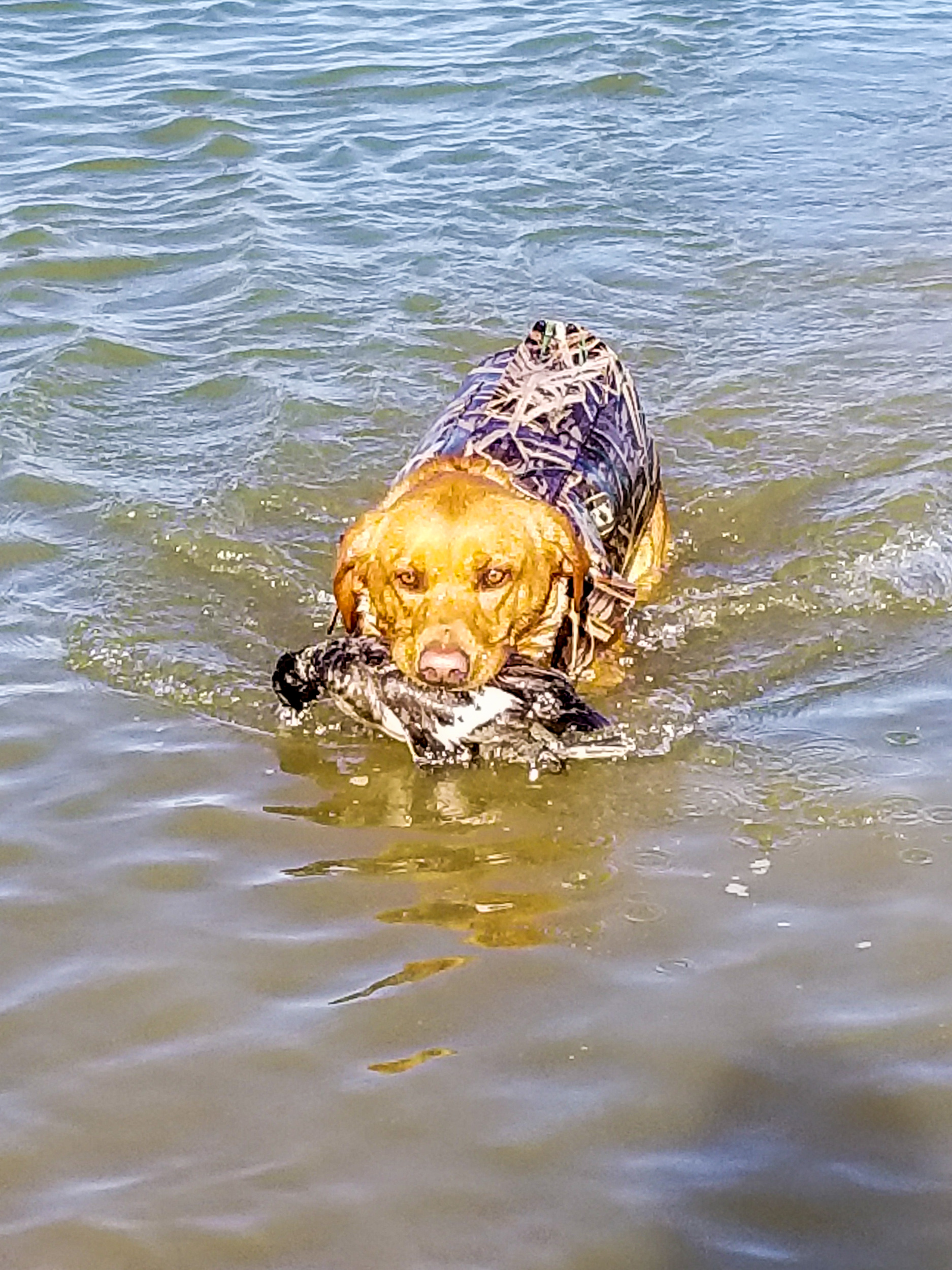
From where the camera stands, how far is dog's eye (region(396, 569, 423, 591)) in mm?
5125

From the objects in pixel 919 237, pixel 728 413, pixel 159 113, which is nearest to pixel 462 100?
pixel 159 113

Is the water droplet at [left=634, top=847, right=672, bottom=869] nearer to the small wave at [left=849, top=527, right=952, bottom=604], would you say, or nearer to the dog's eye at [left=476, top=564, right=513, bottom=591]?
the dog's eye at [left=476, top=564, right=513, bottom=591]

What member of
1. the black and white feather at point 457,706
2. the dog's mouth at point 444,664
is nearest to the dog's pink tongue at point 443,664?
the dog's mouth at point 444,664

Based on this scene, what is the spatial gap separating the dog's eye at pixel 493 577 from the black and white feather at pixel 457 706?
0.23 meters

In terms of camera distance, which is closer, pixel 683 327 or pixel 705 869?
pixel 705 869

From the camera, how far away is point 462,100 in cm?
1228

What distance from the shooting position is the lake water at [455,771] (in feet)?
11.8

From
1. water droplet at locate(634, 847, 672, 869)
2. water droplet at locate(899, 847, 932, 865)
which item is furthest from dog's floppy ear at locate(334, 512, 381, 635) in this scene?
water droplet at locate(899, 847, 932, 865)

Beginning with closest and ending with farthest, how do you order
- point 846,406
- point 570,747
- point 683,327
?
point 570,747
point 846,406
point 683,327

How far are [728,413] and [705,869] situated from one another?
3748 mm

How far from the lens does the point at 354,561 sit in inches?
205

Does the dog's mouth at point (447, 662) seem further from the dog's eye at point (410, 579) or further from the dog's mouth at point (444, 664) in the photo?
the dog's eye at point (410, 579)

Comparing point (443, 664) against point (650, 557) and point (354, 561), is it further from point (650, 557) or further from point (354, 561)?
point (650, 557)

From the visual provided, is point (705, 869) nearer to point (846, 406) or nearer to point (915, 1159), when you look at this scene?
point (915, 1159)
